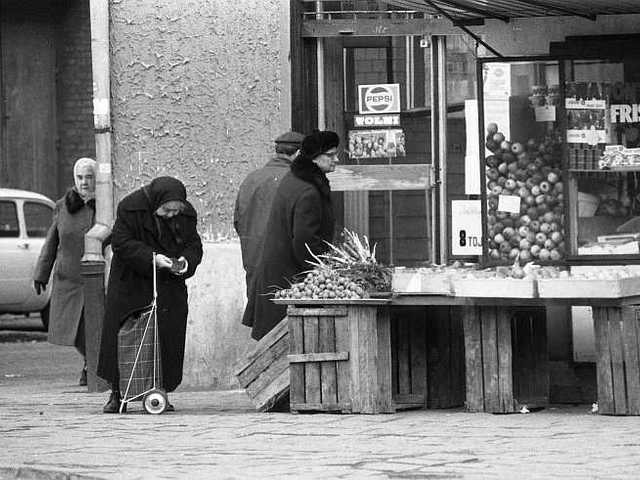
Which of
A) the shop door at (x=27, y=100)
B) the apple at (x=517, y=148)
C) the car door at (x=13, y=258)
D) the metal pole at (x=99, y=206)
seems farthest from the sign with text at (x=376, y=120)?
the shop door at (x=27, y=100)

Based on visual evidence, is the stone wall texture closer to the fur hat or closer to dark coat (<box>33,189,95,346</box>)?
dark coat (<box>33,189,95,346</box>)

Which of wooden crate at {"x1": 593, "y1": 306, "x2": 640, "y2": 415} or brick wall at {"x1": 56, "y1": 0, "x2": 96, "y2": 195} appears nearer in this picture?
wooden crate at {"x1": 593, "y1": 306, "x2": 640, "y2": 415}

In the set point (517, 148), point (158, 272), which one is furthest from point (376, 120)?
point (158, 272)

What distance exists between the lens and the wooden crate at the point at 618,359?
9891 millimetres

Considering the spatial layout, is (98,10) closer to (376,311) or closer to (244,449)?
(376,311)

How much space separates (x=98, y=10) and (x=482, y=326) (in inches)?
172

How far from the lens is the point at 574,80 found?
36.5 ft

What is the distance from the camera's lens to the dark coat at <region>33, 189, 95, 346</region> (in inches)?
531

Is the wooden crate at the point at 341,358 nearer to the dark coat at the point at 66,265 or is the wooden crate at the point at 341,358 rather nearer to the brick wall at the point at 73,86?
the dark coat at the point at 66,265

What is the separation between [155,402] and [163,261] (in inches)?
34.2

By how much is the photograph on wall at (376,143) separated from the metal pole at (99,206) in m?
1.87

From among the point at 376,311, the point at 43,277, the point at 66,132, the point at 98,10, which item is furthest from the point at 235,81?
the point at 66,132

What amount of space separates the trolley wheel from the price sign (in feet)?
7.79

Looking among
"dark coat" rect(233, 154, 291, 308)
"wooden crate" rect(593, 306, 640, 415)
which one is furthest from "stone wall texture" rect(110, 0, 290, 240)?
"wooden crate" rect(593, 306, 640, 415)
